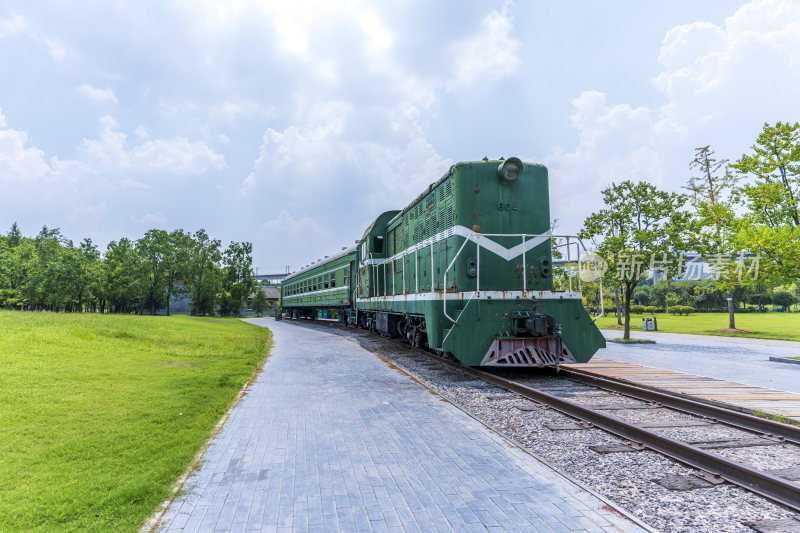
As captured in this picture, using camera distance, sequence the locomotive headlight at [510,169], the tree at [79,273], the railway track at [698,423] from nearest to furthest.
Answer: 1. the railway track at [698,423]
2. the locomotive headlight at [510,169]
3. the tree at [79,273]

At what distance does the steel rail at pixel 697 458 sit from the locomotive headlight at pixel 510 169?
14.7 feet

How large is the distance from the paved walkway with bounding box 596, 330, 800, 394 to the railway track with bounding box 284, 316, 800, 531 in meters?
2.91

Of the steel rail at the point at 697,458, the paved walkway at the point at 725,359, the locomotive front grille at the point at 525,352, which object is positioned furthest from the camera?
the paved walkway at the point at 725,359

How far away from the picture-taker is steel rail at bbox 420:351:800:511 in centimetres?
344

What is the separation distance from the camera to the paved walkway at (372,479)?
3057 mm

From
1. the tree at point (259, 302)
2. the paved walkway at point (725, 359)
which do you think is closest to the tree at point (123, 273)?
the tree at point (259, 302)

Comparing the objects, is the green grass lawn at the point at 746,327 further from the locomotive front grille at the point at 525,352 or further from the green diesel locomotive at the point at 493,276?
the locomotive front grille at the point at 525,352

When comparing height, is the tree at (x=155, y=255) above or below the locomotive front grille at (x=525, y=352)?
above

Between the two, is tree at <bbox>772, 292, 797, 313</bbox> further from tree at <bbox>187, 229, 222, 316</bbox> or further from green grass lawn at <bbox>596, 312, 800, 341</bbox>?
tree at <bbox>187, 229, 222, 316</bbox>

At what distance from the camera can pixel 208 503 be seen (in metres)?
3.33

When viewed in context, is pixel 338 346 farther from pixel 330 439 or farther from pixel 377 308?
pixel 330 439

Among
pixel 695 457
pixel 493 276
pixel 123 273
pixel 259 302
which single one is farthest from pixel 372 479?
pixel 259 302

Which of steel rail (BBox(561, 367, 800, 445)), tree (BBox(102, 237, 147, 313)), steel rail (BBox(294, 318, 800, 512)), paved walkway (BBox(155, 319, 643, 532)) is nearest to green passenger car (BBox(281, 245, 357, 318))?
steel rail (BBox(561, 367, 800, 445))

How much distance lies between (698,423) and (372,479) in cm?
441
